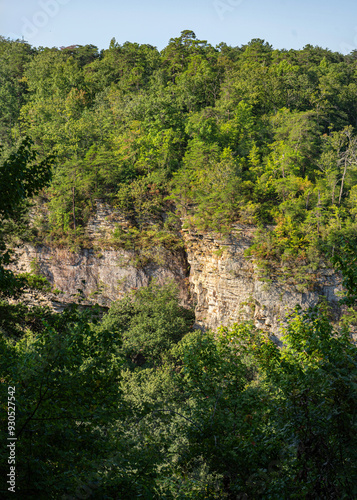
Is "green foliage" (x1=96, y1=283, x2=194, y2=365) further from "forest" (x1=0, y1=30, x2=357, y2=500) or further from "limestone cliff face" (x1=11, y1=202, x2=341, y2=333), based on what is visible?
"limestone cliff face" (x1=11, y1=202, x2=341, y2=333)

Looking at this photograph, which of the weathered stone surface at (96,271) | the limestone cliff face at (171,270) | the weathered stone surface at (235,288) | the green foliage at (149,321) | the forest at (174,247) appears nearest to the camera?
the forest at (174,247)

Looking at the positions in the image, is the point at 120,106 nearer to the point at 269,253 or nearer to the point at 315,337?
the point at 269,253

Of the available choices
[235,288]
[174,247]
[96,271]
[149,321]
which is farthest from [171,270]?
[235,288]

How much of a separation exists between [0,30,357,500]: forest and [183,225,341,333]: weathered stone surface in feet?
2.22

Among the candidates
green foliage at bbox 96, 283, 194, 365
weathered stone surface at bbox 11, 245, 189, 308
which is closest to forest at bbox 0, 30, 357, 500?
green foliage at bbox 96, 283, 194, 365

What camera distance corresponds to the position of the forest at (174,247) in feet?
19.1

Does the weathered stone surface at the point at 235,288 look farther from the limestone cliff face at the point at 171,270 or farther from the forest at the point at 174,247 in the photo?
the forest at the point at 174,247

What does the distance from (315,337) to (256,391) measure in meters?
2.53

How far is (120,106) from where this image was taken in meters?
34.0

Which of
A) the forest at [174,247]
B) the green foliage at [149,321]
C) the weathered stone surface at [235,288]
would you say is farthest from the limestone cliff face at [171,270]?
the green foliage at [149,321]

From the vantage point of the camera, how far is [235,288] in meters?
23.5

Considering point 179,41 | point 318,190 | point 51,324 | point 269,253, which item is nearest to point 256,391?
point 51,324

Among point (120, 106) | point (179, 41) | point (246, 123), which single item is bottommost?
point (246, 123)

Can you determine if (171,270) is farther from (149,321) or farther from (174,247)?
(149,321)
